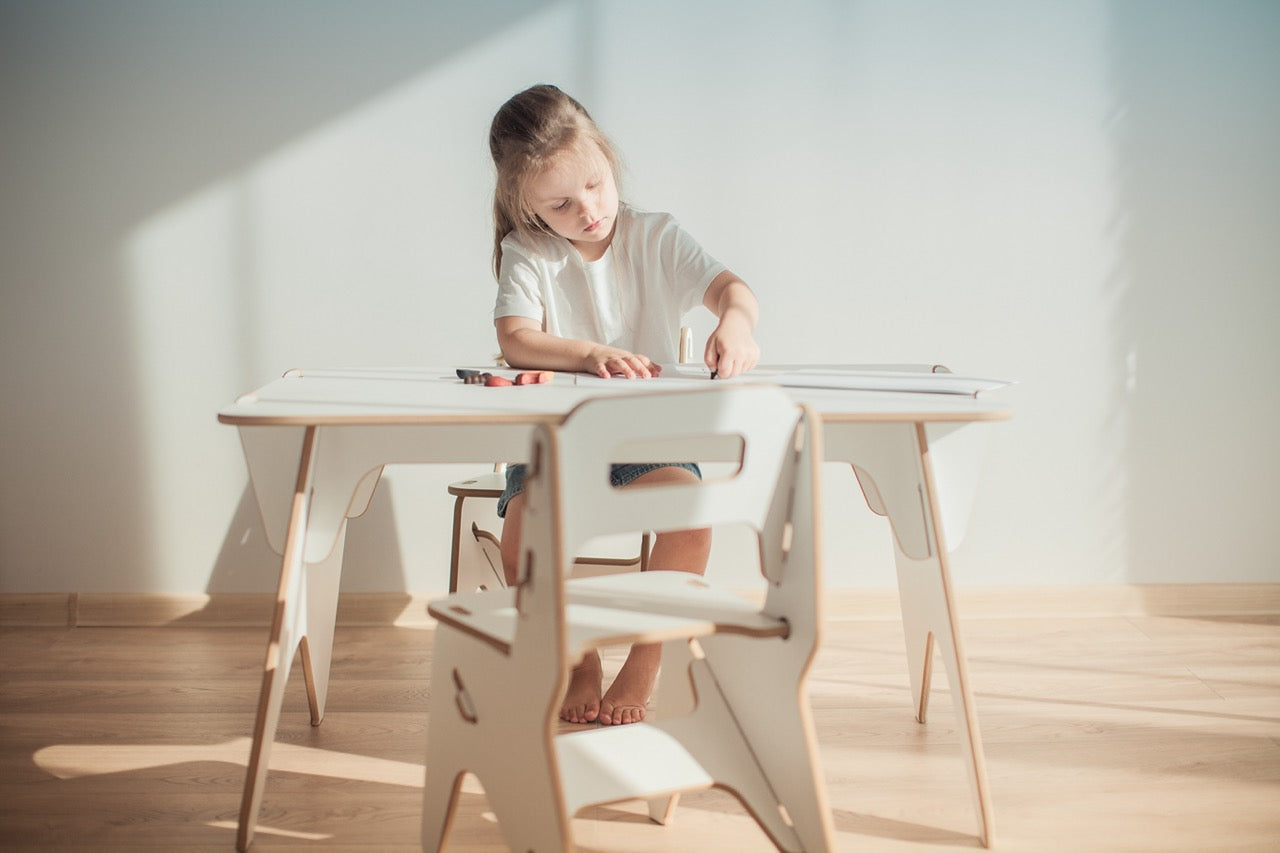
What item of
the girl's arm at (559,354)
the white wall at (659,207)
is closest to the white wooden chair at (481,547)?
the white wall at (659,207)

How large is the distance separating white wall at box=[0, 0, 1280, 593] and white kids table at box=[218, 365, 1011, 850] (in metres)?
0.81

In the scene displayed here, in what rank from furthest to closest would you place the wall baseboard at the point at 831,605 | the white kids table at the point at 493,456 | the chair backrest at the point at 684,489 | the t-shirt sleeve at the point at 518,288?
the wall baseboard at the point at 831,605, the t-shirt sleeve at the point at 518,288, the white kids table at the point at 493,456, the chair backrest at the point at 684,489

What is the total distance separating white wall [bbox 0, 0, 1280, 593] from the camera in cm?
238

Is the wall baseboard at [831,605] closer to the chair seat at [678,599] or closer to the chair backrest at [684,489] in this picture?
the chair seat at [678,599]

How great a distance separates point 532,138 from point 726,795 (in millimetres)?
1086

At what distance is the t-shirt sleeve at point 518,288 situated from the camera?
1837 mm

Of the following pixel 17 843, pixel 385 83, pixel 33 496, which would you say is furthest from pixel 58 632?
pixel 385 83

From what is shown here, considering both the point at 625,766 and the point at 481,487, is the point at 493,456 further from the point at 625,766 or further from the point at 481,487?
the point at 481,487

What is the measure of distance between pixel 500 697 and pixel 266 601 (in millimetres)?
1515

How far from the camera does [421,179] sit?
2416 millimetres

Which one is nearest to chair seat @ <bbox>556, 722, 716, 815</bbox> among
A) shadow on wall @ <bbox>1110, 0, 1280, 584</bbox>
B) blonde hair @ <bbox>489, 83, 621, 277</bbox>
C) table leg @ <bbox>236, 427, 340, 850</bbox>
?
table leg @ <bbox>236, 427, 340, 850</bbox>

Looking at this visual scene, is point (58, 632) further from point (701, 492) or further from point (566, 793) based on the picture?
point (701, 492)

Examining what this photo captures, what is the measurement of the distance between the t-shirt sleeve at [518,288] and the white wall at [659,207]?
0.57 m

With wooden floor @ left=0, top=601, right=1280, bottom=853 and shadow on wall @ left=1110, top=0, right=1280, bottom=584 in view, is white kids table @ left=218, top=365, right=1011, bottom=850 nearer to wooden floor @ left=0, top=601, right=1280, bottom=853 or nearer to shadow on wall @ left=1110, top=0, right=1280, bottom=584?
wooden floor @ left=0, top=601, right=1280, bottom=853
